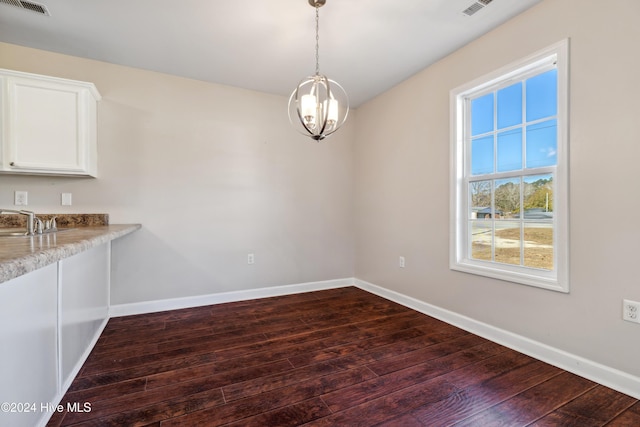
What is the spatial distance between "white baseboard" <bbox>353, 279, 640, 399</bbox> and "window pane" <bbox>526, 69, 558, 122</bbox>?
164 centimetres

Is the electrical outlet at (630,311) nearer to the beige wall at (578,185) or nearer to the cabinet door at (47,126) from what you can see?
the beige wall at (578,185)

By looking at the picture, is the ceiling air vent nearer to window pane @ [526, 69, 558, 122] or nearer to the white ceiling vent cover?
window pane @ [526, 69, 558, 122]

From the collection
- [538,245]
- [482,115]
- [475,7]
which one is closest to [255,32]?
[475,7]

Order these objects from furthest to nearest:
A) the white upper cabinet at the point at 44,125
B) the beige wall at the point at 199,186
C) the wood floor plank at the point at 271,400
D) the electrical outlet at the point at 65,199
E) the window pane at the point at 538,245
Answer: the beige wall at the point at 199,186, the electrical outlet at the point at 65,199, the white upper cabinet at the point at 44,125, the window pane at the point at 538,245, the wood floor plank at the point at 271,400

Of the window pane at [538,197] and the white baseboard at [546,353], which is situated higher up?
the window pane at [538,197]

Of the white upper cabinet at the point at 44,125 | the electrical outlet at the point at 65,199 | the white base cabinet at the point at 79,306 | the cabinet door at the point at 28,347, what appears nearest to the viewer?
the cabinet door at the point at 28,347

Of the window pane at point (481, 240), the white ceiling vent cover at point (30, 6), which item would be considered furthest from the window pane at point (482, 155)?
the white ceiling vent cover at point (30, 6)

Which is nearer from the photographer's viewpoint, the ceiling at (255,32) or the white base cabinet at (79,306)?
the white base cabinet at (79,306)

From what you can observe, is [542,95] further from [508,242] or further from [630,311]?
[630,311]

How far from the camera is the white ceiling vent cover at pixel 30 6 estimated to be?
2.00 meters

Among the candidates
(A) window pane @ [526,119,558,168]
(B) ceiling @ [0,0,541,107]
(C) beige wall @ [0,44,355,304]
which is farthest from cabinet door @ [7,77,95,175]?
(A) window pane @ [526,119,558,168]

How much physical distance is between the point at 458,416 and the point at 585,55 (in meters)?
2.27

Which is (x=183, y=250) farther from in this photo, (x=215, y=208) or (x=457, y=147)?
(x=457, y=147)

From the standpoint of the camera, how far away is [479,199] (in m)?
2.60
